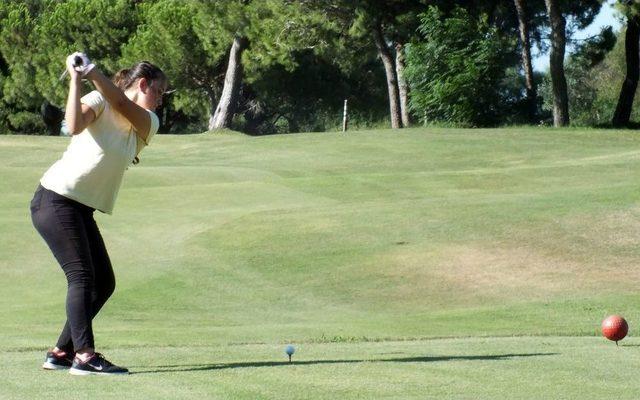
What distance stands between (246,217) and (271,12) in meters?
27.3

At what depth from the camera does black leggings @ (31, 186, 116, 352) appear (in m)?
7.29

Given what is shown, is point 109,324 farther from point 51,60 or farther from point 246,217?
point 51,60

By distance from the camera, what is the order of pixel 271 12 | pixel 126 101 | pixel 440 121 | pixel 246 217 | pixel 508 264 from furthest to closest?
pixel 271 12 → pixel 440 121 → pixel 246 217 → pixel 508 264 → pixel 126 101

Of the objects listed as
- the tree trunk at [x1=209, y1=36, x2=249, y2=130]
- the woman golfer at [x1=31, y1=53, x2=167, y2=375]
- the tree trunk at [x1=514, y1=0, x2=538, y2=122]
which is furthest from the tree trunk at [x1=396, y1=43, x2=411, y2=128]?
the woman golfer at [x1=31, y1=53, x2=167, y2=375]

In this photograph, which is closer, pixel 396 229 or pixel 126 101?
pixel 126 101

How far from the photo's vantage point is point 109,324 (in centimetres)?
1287

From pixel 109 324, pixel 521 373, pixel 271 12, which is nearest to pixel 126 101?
pixel 521 373

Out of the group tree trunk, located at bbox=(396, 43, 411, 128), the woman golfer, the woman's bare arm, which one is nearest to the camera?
the woman's bare arm

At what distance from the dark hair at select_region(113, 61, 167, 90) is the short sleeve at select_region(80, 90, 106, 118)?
347 millimetres

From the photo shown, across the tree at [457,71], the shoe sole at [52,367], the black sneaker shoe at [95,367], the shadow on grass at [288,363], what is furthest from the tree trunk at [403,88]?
the black sneaker shoe at [95,367]

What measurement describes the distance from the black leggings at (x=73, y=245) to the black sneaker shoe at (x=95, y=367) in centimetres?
10

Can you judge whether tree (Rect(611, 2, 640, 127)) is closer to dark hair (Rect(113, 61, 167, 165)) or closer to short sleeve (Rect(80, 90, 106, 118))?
dark hair (Rect(113, 61, 167, 165))

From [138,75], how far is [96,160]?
629 millimetres

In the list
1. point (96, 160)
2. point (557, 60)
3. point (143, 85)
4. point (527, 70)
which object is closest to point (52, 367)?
point (96, 160)
